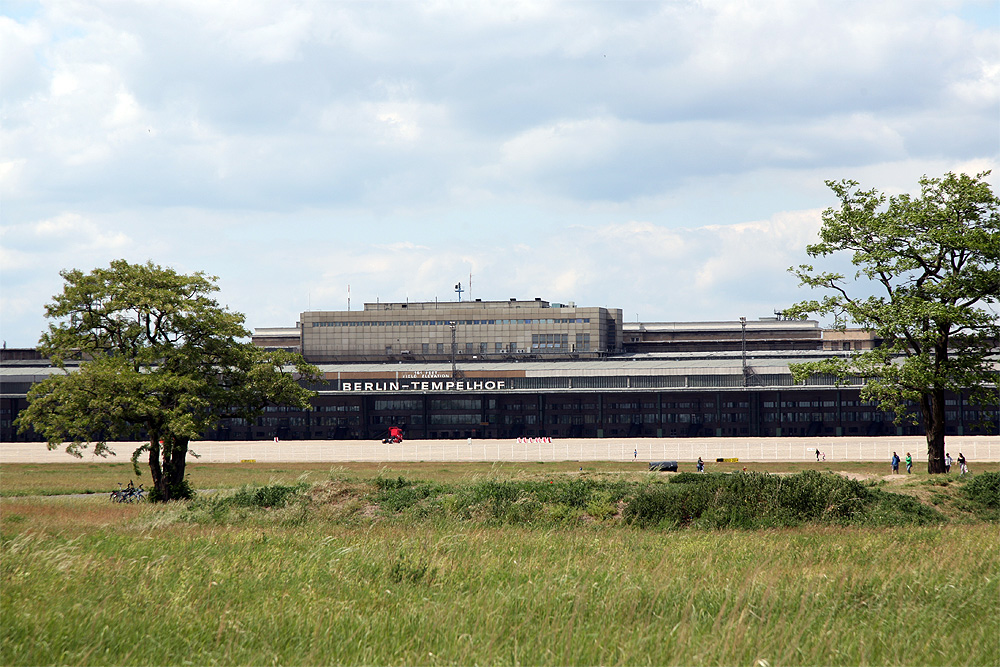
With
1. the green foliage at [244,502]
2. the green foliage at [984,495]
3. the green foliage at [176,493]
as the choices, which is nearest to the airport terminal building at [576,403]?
the green foliage at [176,493]

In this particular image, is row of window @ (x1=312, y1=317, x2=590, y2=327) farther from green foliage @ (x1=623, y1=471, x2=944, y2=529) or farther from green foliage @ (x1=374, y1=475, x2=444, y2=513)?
green foliage @ (x1=623, y1=471, x2=944, y2=529)

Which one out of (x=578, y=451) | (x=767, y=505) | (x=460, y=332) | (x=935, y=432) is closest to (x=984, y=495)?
(x=767, y=505)

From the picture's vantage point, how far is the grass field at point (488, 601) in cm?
852

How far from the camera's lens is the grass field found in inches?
335

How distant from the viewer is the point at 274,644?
28.5ft

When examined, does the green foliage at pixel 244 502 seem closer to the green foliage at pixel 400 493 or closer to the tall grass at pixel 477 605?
the green foliage at pixel 400 493

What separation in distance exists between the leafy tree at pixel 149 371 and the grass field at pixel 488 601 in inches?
1025

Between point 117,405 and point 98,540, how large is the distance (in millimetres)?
27587

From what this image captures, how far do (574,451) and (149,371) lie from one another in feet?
224

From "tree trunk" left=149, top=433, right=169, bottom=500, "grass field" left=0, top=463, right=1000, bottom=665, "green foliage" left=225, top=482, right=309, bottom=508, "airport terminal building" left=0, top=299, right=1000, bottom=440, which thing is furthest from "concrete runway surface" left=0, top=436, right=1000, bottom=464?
"grass field" left=0, top=463, right=1000, bottom=665

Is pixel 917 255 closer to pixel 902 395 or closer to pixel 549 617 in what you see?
pixel 902 395

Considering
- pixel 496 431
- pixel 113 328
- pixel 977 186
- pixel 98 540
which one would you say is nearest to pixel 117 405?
pixel 113 328

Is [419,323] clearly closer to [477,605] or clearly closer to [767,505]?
[767,505]

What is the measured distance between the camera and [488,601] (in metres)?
9.98
